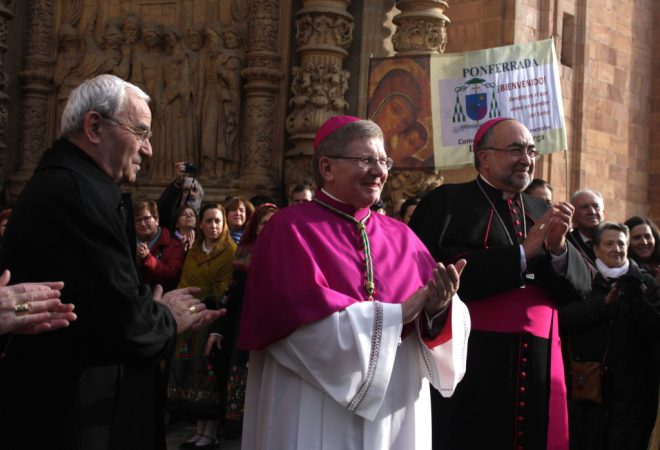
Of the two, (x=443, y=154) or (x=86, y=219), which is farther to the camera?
(x=443, y=154)

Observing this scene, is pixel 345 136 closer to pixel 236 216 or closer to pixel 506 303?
pixel 506 303

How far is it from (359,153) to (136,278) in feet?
3.89

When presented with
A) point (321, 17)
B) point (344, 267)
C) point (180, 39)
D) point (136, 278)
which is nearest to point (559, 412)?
point (344, 267)

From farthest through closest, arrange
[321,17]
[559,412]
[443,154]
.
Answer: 1. [321,17]
2. [443,154]
3. [559,412]

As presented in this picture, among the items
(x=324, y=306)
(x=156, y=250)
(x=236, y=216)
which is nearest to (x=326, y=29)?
(x=236, y=216)

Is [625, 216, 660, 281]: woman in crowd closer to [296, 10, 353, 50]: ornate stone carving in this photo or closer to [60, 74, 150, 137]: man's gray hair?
[296, 10, 353, 50]: ornate stone carving

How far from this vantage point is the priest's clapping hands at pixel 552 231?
16.0 feet

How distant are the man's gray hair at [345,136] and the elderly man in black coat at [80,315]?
1.05 meters

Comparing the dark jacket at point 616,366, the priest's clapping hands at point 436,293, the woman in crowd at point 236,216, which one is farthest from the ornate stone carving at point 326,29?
the priest's clapping hands at point 436,293

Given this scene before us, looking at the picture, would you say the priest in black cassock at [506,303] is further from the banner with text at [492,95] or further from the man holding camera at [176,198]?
the man holding camera at [176,198]

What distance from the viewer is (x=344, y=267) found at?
167 inches

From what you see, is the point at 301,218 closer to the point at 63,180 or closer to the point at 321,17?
the point at 63,180

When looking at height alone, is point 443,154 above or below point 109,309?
above

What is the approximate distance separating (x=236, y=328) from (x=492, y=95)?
3.29m
